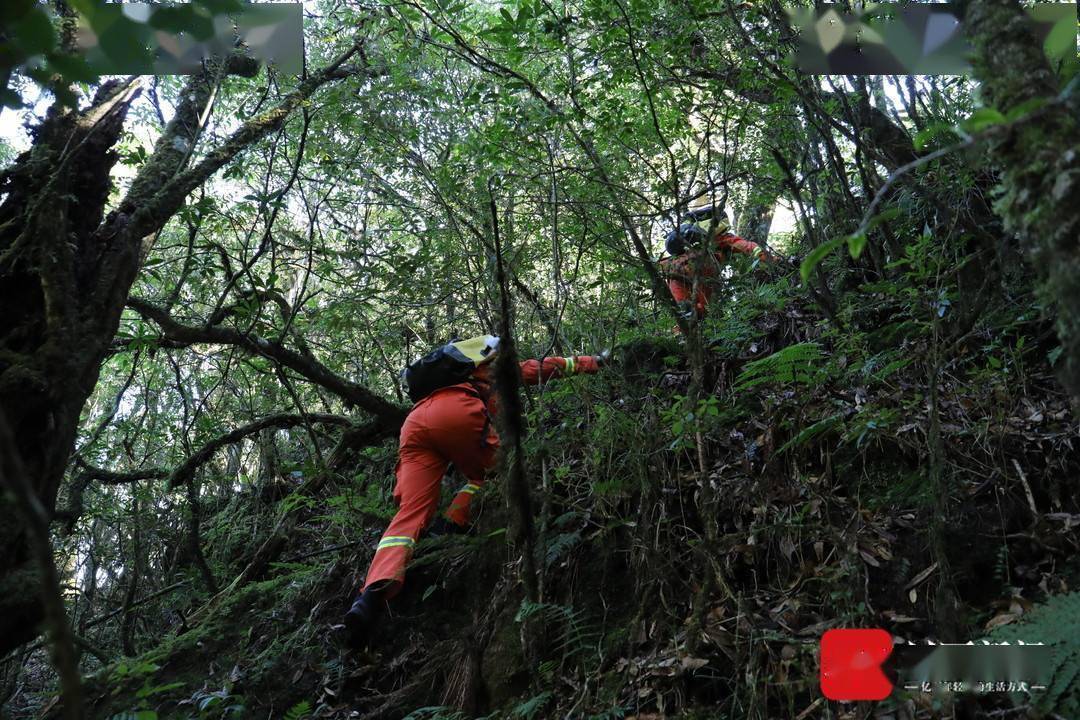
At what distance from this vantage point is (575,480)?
5109mm

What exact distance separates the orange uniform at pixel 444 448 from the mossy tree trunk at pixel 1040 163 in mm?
3890

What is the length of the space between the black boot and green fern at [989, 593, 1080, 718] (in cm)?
375

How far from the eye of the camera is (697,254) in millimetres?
4500

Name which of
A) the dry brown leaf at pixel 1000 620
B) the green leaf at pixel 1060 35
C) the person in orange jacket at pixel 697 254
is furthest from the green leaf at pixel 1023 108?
the person in orange jacket at pixel 697 254

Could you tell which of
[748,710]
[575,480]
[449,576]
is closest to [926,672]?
[748,710]

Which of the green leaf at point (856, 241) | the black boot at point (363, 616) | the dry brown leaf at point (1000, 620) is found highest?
the green leaf at point (856, 241)

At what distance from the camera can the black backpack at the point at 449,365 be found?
5805 millimetres

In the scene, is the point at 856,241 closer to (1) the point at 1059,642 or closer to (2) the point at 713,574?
(1) the point at 1059,642

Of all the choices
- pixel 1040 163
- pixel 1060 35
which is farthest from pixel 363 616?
pixel 1060 35

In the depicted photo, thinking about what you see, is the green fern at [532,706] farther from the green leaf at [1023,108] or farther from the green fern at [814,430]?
the green leaf at [1023,108]

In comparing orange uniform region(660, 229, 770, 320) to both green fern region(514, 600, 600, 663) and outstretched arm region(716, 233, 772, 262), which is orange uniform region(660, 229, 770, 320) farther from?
green fern region(514, 600, 600, 663)

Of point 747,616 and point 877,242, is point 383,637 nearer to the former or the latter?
point 747,616

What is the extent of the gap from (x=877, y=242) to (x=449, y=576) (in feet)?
13.6

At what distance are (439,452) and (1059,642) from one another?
4.21 metres
